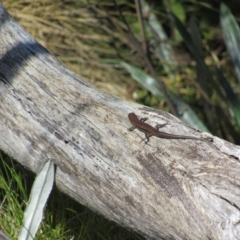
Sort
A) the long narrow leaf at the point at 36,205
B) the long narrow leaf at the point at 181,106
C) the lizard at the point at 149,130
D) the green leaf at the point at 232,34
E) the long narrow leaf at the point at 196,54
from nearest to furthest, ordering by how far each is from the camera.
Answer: the lizard at the point at 149,130 < the long narrow leaf at the point at 36,205 < the long narrow leaf at the point at 196,54 < the long narrow leaf at the point at 181,106 < the green leaf at the point at 232,34

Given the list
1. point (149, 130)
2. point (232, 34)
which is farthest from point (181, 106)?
point (149, 130)

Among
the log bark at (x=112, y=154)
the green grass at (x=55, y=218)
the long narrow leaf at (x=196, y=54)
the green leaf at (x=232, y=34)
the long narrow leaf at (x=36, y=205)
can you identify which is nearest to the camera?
the log bark at (x=112, y=154)

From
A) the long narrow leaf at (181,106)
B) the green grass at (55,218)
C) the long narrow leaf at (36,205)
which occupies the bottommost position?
the long narrow leaf at (181,106)

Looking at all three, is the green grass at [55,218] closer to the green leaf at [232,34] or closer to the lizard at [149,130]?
the lizard at [149,130]

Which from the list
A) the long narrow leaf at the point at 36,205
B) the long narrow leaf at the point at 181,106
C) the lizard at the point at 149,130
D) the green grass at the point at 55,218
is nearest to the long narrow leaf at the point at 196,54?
the long narrow leaf at the point at 181,106

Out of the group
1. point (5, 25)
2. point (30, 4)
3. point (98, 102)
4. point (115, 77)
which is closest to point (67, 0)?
point (30, 4)

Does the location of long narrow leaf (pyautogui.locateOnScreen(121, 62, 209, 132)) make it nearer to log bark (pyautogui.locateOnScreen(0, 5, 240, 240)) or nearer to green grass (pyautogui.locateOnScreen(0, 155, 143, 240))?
green grass (pyautogui.locateOnScreen(0, 155, 143, 240))

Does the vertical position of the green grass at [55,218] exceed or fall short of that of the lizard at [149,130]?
it falls short
